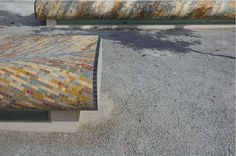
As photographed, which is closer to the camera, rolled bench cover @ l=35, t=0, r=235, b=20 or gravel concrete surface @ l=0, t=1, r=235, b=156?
gravel concrete surface @ l=0, t=1, r=235, b=156

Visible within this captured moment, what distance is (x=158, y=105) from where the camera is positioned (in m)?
8.12

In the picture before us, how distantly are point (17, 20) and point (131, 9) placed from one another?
21.8 feet

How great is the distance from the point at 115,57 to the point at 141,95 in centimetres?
314

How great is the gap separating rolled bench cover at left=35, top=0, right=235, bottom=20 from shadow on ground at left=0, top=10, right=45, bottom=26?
4.74 ft

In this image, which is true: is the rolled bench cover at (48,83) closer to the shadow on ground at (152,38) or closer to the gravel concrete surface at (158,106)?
the gravel concrete surface at (158,106)

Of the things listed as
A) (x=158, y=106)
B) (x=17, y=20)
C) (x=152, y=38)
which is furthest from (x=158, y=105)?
(x=17, y=20)

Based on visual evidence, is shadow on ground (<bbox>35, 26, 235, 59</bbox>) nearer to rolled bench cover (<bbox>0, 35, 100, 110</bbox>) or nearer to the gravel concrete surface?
the gravel concrete surface

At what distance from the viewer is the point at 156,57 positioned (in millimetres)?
11312

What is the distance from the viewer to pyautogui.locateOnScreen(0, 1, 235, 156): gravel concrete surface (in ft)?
21.4

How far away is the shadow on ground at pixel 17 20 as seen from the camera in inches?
604

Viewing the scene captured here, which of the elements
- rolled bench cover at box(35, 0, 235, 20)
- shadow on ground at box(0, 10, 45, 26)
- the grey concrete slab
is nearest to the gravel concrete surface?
the grey concrete slab

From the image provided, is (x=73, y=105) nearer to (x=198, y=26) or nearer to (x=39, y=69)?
(x=39, y=69)

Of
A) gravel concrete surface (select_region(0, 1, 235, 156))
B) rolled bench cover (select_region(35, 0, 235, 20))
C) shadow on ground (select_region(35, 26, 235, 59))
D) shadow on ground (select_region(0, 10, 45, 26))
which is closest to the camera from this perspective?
gravel concrete surface (select_region(0, 1, 235, 156))

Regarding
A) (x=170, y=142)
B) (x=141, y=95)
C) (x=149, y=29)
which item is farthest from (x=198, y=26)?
(x=170, y=142)
